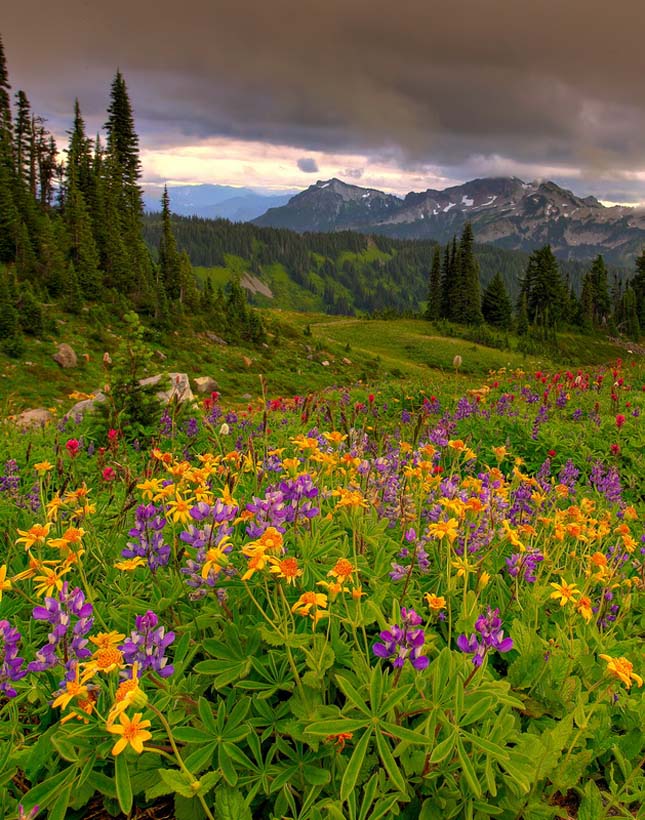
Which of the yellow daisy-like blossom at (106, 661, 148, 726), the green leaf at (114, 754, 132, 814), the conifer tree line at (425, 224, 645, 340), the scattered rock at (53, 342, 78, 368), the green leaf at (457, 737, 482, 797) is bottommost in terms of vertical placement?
the scattered rock at (53, 342, 78, 368)

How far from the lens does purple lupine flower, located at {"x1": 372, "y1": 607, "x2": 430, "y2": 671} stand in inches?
69.7

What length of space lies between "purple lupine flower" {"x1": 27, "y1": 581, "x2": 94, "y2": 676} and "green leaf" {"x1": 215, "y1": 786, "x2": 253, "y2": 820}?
73 centimetres

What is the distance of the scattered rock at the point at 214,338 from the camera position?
39.6m

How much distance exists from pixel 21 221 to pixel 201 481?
4294 cm

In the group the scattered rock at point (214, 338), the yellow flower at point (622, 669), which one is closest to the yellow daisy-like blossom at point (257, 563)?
the yellow flower at point (622, 669)

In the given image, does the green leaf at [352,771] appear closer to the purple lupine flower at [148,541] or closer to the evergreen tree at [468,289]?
the purple lupine flower at [148,541]

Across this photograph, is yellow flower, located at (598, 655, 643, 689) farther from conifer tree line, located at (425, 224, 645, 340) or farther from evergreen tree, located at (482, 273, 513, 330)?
evergreen tree, located at (482, 273, 513, 330)

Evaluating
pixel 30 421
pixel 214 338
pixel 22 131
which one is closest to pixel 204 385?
pixel 30 421

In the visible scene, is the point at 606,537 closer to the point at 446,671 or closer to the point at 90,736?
the point at 446,671

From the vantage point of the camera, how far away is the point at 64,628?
1.86 meters

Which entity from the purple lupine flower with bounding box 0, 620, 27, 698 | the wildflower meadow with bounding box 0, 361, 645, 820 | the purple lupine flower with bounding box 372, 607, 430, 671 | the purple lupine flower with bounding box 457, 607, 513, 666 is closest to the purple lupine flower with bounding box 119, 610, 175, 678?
the wildflower meadow with bounding box 0, 361, 645, 820

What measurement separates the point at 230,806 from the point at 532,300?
3541 inches

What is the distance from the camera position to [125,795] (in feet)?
5.28

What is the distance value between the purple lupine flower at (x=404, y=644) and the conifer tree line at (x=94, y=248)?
27595 millimetres
